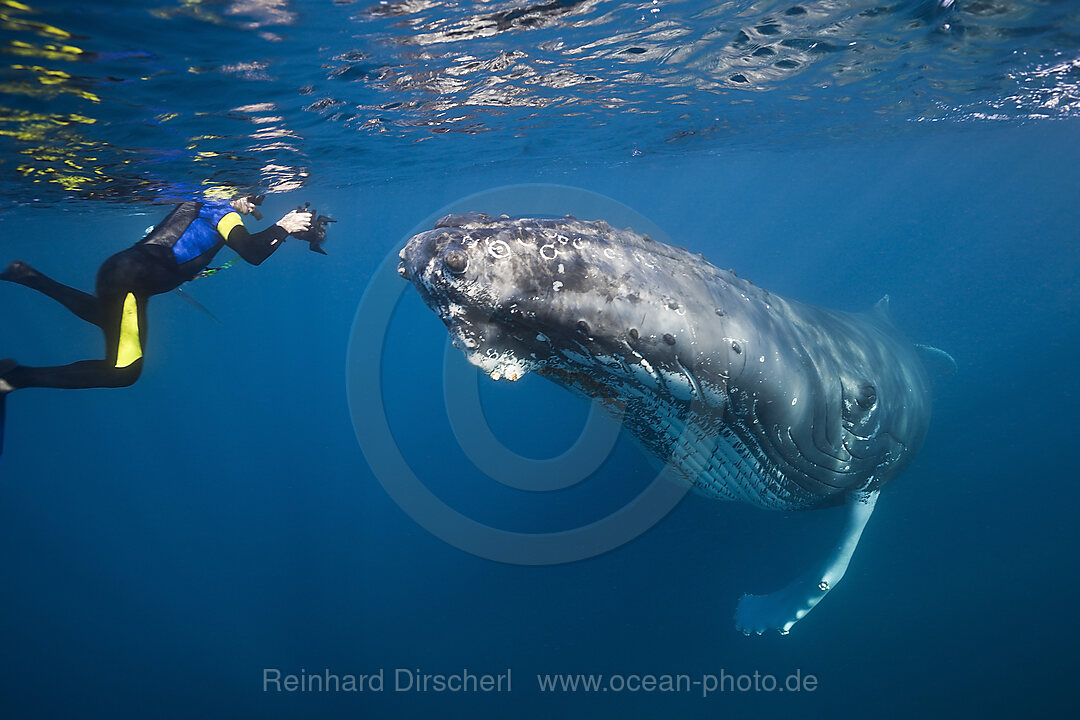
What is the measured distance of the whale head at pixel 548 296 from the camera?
102 inches

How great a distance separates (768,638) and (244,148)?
1798cm

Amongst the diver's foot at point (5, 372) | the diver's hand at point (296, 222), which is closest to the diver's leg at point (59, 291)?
the diver's foot at point (5, 372)

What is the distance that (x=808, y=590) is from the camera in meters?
6.78

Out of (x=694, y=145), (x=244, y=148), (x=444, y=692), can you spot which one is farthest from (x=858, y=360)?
(x=694, y=145)

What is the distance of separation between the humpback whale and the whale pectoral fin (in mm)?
1689

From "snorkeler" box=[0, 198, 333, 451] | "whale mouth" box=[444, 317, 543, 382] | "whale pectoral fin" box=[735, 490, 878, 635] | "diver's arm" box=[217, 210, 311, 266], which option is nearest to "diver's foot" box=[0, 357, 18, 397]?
"snorkeler" box=[0, 198, 333, 451]

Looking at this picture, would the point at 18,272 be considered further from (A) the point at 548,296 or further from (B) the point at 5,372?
(A) the point at 548,296

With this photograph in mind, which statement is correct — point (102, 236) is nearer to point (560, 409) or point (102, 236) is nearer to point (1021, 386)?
point (560, 409)

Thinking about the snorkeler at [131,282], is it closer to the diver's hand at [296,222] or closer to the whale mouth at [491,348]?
the diver's hand at [296,222]

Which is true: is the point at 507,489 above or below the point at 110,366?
below

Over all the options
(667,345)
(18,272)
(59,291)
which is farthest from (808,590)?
(18,272)

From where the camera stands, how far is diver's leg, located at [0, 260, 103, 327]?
6.99 metres

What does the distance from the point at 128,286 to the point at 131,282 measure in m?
0.07

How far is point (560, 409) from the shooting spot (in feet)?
61.7
